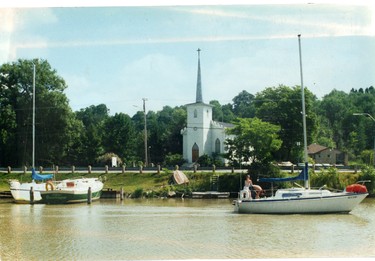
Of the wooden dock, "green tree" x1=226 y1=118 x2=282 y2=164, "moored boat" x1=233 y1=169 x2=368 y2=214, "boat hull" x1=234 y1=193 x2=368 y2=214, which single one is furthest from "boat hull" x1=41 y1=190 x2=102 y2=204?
"boat hull" x1=234 y1=193 x2=368 y2=214

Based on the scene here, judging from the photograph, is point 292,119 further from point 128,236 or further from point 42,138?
point 128,236

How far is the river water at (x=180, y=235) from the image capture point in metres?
16.8

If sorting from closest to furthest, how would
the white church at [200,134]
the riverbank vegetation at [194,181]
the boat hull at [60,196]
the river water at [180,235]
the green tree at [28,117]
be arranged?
the river water at [180,235] < the boat hull at [60,196] < the riverbank vegetation at [194,181] < the green tree at [28,117] < the white church at [200,134]

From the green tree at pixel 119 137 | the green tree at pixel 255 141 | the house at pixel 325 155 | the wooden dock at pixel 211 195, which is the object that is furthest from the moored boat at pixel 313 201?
the green tree at pixel 119 137

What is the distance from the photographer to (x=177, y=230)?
21.6m

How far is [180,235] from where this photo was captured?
798 inches

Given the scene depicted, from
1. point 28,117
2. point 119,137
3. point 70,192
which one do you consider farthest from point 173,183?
point 119,137

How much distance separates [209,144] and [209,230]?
131ft

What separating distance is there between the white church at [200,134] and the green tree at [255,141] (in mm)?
12875

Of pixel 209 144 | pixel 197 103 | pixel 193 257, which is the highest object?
pixel 197 103

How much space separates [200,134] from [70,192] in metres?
26.3

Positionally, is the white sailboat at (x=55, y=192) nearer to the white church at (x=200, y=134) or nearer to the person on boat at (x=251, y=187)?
the person on boat at (x=251, y=187)

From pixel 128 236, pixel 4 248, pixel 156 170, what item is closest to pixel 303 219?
pixel 128 236

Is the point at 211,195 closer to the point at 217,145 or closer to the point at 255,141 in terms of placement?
the point at 255,141
